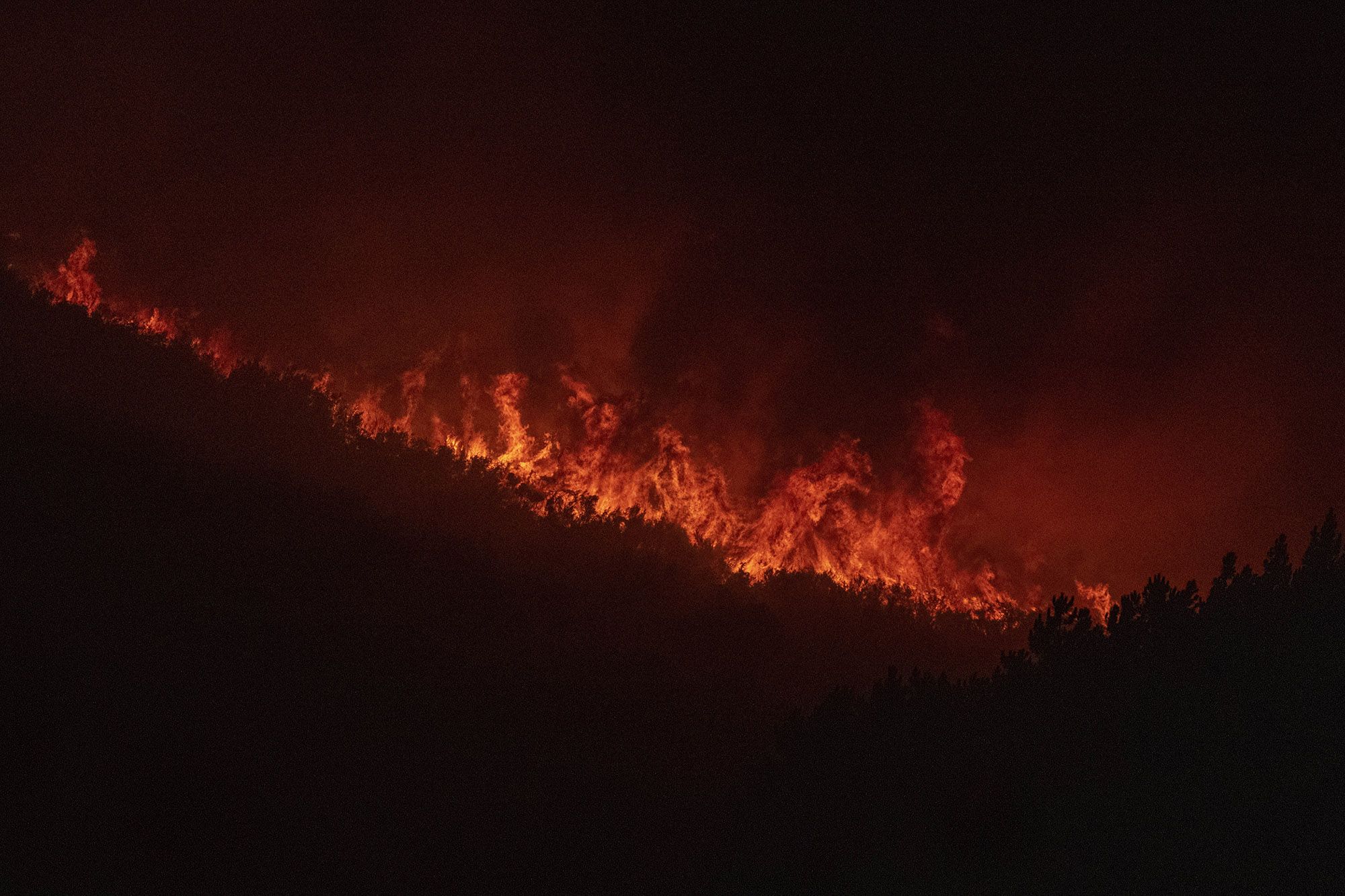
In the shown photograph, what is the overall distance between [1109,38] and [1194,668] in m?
13.7

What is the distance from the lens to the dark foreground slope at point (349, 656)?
8.68 metres

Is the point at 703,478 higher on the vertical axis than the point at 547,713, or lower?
higher

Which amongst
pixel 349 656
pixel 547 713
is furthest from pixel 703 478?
pixel 349 656

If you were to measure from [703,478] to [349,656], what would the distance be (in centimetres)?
708

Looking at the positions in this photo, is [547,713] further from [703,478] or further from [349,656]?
[703,478]

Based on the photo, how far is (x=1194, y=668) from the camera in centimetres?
852

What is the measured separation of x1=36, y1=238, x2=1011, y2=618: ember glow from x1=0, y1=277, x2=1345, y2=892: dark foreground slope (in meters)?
2.42

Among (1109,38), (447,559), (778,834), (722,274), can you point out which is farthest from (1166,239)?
(778,834)

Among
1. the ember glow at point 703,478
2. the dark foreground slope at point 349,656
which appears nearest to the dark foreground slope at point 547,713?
the dark foreground slope at point 349,656

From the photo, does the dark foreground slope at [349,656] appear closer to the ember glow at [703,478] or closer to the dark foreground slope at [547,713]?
the dark foreground slope at [547,713]

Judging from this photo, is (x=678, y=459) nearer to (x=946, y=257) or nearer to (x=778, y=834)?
(x=946, y=257)

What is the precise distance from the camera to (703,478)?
16.5 metres

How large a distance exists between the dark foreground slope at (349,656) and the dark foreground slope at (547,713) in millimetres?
29

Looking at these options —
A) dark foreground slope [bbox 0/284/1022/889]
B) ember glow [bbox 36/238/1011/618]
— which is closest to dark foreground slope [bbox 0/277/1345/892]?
dark foreground slope [bbox 0/284/1022/889]
